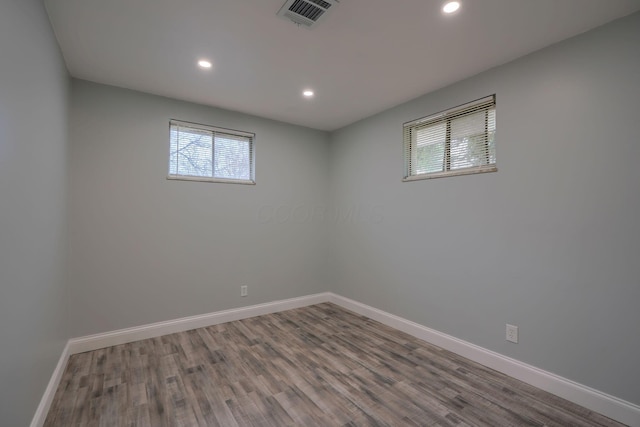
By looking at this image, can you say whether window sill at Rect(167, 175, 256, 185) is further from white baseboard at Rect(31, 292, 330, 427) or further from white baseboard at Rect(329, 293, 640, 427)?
white baseboard at Rect(329, 293, 640, 427)

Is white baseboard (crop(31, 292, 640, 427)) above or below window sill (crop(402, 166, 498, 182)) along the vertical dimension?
below

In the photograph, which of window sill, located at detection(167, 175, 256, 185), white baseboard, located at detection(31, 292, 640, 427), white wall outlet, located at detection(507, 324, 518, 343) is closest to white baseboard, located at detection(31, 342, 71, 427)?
white baseboard, located at detection(31, 292, 640, 427)

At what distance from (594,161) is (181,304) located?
405 centimetres

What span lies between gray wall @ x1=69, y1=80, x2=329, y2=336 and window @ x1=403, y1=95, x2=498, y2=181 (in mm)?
1703

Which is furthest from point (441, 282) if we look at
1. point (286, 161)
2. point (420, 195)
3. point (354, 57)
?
point (286, 161)

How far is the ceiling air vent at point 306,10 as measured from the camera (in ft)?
5.79

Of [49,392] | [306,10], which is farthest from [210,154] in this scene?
[49,392]

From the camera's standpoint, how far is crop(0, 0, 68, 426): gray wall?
1278mm

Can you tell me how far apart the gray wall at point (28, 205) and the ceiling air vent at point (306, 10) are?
1374mm

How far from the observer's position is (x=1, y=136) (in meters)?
1.21

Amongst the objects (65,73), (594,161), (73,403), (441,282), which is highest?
(65,73)

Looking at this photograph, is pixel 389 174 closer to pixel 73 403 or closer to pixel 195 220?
pixel 195 220

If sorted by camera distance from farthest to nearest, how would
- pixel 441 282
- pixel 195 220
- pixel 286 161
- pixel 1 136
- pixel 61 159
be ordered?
pixel 286 161, pixel 195 220, pixel 441 282, pixel 61 159, pixel 1 136

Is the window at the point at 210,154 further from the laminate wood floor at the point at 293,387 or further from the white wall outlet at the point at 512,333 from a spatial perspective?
the white wall outlet at the point at 512,333
